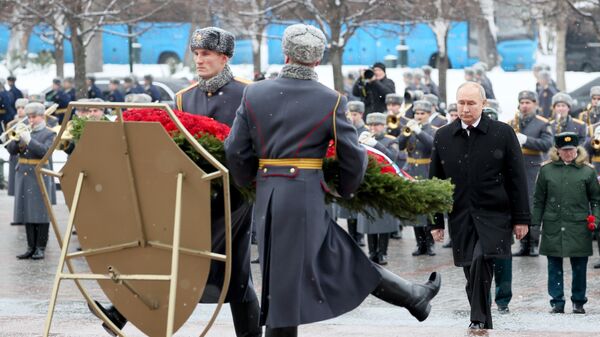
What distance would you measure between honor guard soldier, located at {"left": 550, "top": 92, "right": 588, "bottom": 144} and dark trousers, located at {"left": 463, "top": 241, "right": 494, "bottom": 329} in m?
7.43

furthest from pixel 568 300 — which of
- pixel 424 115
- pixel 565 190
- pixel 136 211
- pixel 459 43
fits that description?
pixel 459 43

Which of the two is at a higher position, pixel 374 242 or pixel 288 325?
pixel 288 325

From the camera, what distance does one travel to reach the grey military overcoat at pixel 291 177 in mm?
6480

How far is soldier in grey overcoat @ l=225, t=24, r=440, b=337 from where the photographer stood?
6.48m

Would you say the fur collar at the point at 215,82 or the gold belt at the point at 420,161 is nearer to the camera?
the fur collar at the point at 215,82

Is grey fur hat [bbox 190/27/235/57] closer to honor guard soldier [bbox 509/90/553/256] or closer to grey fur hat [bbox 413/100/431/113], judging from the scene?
honor guard soldier [bbox 509/90/553/256]

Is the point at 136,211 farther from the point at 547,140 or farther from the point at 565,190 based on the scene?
the point at 547,140

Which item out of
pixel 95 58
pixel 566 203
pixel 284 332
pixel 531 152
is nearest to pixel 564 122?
pixel 531 152

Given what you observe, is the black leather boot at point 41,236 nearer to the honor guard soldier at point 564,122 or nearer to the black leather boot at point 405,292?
the honor guard soldier at point 564,122

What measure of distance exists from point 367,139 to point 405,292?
844 centimetres

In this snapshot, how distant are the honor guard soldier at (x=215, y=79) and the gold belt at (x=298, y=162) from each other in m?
0.92

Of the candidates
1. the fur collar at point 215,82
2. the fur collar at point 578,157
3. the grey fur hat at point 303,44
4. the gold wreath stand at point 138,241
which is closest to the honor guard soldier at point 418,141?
the fur collar at point 578,157

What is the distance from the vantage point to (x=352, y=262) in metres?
6.74

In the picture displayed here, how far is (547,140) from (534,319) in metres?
5.68
